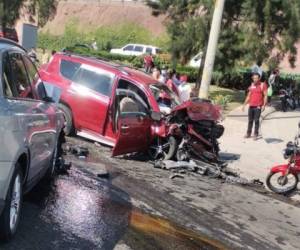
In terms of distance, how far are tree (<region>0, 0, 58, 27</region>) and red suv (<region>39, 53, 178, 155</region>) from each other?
28577 mm

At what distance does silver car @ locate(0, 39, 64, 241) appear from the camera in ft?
17.3

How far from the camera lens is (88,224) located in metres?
6.81

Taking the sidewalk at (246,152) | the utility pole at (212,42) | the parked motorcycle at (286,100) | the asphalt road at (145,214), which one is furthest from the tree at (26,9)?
the asphalt road at (145,214)

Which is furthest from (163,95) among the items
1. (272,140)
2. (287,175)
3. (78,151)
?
(272,140)

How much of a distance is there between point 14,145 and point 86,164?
5.02 m

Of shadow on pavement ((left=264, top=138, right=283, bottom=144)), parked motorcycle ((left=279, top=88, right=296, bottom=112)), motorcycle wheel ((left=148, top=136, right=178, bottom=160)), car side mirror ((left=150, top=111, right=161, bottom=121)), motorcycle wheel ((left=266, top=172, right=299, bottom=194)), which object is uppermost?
car side mirror ((left=150, top=111, right=161, bottom=121))

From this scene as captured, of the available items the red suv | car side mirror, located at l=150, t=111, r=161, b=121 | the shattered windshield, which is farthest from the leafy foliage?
car side mirror, located at l=150, t=111, r=161, b=121

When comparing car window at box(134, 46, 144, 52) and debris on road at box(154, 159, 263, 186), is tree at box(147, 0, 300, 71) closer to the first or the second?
debris on road at box(154, 159, 263, 186)

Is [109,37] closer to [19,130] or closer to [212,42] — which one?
[212,42]

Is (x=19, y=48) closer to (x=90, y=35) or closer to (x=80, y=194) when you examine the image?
(x=80, y=194)

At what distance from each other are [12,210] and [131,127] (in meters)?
5.87

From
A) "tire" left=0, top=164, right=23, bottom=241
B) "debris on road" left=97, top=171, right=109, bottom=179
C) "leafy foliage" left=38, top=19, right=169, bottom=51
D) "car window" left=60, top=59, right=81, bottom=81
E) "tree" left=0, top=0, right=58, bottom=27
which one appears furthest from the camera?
"leafy foliage" left=38, top=19, right=169, bottom=51

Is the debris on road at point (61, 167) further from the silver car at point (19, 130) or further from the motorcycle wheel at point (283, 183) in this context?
the motorcycle wheel at point (283, 183)

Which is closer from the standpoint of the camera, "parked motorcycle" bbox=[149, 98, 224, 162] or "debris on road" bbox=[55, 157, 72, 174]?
"debris on road" bbox=[55, 157, 72, 174]
